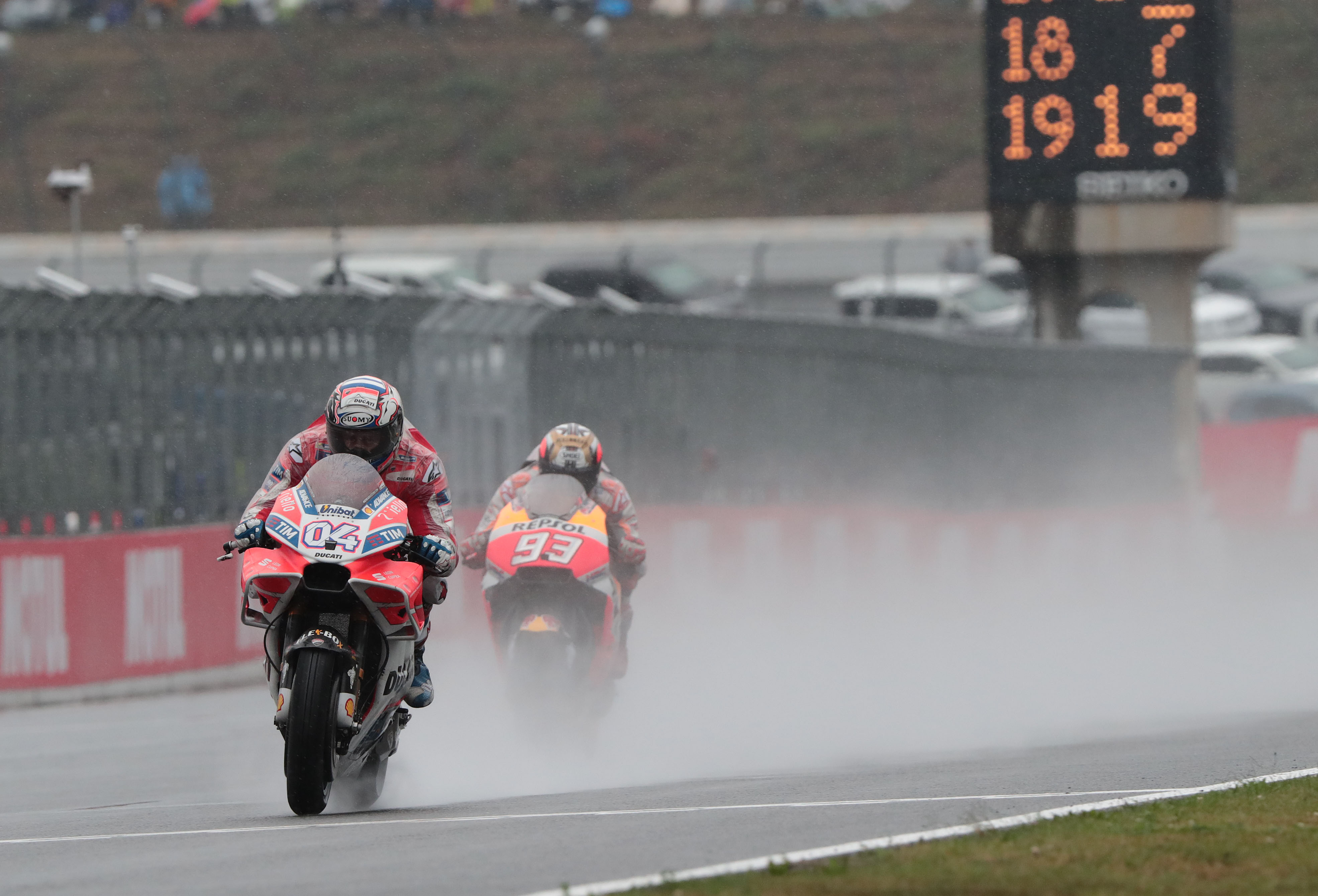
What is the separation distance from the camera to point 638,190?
57969mm

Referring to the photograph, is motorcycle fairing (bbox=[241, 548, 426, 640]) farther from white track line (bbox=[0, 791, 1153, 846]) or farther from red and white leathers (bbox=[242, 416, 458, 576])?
white track line (bbox=[0, 791, 1153, 846])

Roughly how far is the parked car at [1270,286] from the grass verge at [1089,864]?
33.2 meters

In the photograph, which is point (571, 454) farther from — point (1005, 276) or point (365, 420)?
point (1005, 276)

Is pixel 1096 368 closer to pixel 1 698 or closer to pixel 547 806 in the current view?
pixel 1 698

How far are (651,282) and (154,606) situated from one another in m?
25.0

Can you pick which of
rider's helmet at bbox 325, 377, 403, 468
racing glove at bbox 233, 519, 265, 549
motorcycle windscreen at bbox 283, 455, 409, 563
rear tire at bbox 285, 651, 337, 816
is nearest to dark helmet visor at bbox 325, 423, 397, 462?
rider's helmet at bbox 325, 377, 403, 468

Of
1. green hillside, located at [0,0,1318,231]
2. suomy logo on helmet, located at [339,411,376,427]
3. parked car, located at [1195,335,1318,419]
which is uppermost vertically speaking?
green hillside, located at [0,0,1318,231]

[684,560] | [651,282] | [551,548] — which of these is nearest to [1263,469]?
[684,560]

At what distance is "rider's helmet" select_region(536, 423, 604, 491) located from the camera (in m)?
11.8

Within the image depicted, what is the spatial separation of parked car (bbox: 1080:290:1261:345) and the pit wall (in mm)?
11150

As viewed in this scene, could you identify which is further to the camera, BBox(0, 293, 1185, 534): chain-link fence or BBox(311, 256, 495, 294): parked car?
BBox(311, 256, 495, 294): parked car

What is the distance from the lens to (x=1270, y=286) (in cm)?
4103

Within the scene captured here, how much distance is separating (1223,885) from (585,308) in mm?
13241

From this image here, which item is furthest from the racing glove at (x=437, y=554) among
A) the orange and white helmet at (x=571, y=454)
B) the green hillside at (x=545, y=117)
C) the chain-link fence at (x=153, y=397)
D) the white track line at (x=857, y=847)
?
the green hillside at (x=545, y=117)
